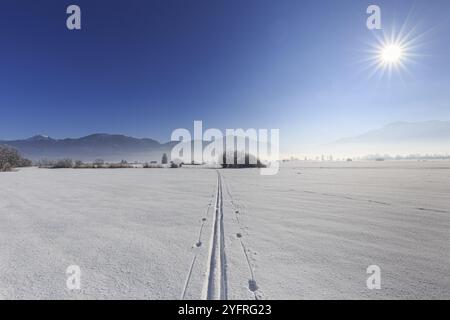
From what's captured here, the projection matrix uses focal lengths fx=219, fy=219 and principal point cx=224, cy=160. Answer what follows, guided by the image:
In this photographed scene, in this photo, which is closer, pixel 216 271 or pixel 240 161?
pixel 216 271

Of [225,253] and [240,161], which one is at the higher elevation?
[240,161]

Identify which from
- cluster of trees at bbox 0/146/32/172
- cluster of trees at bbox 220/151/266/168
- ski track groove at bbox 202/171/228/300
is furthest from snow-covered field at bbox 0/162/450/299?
cluster of trees at bbox 220/151/266/168

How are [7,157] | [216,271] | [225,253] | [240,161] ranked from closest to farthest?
[216,271], [225,253], [7,157], [240,161]

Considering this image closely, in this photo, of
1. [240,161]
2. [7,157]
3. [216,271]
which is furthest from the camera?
[240,161]

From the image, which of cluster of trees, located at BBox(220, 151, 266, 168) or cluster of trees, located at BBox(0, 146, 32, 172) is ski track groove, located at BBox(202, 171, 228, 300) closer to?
cluster of trees, located at BBox(0, 146, 32, 172)

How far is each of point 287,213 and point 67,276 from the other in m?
5.94

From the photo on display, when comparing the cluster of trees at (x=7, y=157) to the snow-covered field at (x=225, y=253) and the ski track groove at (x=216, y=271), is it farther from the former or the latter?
the ski track groove at (x=216, y=271)

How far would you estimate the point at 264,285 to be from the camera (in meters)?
2.99

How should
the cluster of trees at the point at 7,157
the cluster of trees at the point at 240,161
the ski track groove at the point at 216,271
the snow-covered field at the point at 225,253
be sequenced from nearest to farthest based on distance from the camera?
the ski track groove at the point at 216,271, the snow-covered field at the point at 225,253, the cluster of trees at the point at 7,157, the cluster of trees at the point at 240,161

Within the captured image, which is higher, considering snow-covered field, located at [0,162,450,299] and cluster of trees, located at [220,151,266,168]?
cluster of trees, located at [220,151,266,168]

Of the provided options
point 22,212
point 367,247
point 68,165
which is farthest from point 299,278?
point 68,165

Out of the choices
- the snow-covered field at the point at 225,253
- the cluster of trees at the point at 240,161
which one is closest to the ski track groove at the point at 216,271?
the snow-covered field at the point at 225,253

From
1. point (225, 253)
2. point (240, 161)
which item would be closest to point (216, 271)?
point (225, 253)

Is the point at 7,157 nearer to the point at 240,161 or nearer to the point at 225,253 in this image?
the point at 240,161
